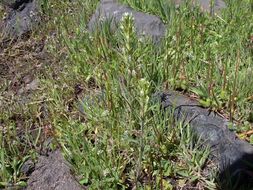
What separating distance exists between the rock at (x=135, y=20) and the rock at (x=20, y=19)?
3.43 ft

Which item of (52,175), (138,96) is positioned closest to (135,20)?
(138,96)

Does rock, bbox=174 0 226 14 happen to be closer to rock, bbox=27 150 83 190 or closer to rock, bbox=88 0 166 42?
rock, bbox=88 0 166 42

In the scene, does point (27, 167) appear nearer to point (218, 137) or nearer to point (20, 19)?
point (218, 137)

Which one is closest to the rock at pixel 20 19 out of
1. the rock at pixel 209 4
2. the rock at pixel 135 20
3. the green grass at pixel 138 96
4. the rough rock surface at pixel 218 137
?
the green grass at pixel 138 96

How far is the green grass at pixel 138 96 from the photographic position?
2732 mm

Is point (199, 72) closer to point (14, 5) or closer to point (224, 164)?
point (224, 164)

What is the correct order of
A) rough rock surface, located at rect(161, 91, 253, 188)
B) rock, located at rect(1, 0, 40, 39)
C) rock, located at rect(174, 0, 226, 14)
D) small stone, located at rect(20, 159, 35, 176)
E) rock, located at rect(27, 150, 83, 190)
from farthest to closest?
rock, located at rect(1, 0, 40, 39) → rock, located at rect(174, 0, 226, 14) → small stone, located at rect(20, 159, 35, 176) → rock, located at rect(27, 150, 83, 190) → rough rock surface, located at rect(161, 91, 253, 188)

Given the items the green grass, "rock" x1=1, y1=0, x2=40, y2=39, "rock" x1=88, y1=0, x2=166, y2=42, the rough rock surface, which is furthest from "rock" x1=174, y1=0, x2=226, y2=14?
"rock" x1=1, y1=0, x2=40, y2=39

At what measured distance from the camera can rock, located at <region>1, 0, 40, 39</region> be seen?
16.5 feet

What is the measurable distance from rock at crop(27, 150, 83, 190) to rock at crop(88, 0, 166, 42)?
5.05 feet

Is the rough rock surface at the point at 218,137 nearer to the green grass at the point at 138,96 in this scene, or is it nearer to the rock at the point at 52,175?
the green grass at the point at 138,96

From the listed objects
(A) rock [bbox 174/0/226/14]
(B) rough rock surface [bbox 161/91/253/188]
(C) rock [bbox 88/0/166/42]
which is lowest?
(B) rough rock surface [bbox 161/91/253/188]

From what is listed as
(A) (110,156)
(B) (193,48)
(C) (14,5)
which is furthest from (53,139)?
(C) (14,5)

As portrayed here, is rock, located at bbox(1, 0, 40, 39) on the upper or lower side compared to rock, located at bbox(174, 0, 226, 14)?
lower
